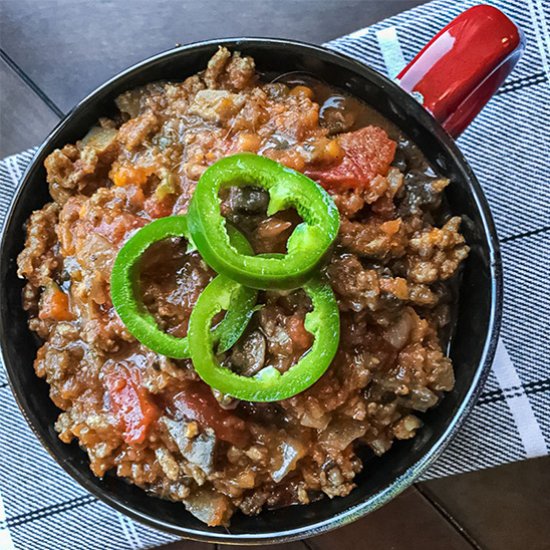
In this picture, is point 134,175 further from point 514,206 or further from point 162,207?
point 514,206

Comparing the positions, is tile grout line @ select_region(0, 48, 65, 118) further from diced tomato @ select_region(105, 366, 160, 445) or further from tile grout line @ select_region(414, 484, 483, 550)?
tile grout line @ select_region(414, 484, 483, 550)

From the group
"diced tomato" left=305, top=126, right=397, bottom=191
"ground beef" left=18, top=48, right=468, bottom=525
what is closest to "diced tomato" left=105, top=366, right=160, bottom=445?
"ground beef" left=18, top=48, right=468, bottom=525

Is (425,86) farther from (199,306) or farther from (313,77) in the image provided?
(199,306)

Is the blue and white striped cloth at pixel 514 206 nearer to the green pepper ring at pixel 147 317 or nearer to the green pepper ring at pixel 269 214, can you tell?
the green pepper ring at pixel 269 214

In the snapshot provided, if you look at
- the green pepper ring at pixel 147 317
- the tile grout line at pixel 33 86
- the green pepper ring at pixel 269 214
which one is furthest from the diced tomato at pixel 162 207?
the tile grout line at pixel 33 86

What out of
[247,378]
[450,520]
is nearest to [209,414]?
[247,378]

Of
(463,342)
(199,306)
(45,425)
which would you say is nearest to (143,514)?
A: (45,425)
